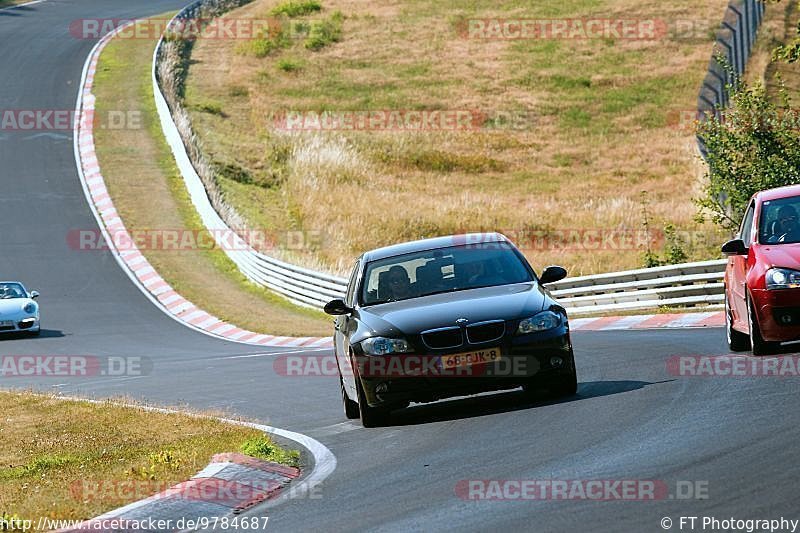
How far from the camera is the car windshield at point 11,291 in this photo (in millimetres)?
27953

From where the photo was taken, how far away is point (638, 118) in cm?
5656

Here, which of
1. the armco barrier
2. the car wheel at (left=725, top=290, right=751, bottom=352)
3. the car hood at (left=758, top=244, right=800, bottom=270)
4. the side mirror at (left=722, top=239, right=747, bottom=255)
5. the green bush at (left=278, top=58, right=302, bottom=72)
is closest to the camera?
the car hood at (left=758, top=244, right=800, bottom=270)

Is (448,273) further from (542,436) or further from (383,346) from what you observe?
(542,436)

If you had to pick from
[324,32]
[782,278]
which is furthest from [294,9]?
[782,278]

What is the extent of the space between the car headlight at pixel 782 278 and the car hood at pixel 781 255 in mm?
48

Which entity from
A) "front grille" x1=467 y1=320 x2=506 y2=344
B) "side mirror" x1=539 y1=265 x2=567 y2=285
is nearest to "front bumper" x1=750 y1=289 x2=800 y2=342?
"side mirror" x1=539 y1=265 x2=567 y2=285

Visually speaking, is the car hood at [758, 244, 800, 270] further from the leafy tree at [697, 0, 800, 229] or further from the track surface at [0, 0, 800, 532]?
the leafy tree at [697, 0, 800, 229]

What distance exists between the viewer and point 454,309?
38.1 ft

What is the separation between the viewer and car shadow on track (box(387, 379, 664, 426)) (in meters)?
11.8

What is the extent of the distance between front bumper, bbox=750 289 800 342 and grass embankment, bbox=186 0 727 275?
1841 centimetres

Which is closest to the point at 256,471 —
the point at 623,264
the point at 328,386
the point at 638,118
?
the point at 328,386

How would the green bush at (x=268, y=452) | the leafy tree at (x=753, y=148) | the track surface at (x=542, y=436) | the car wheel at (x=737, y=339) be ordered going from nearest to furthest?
the track surface at (x=542, y=436), the green bush at (x=268, y=452), the car wheel at (x=737, y=339), the leafy tree at (x=753, y=148)

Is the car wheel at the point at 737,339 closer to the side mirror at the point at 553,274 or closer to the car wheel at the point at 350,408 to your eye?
the side mirror at the point at 553,274

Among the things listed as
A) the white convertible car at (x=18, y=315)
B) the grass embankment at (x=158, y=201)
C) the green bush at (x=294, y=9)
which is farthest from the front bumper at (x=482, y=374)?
the green bush at (x=294, y=9)
